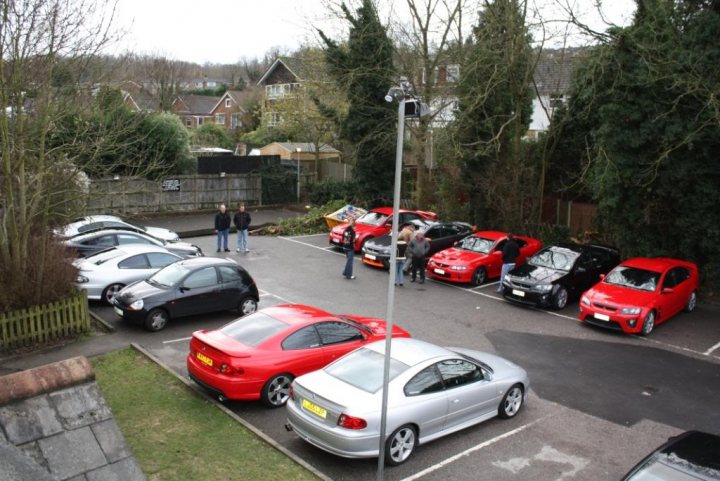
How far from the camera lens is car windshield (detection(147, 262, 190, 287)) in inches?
543

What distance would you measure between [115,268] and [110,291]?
1.85 feet

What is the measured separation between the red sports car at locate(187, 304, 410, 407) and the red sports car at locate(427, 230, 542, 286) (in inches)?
314

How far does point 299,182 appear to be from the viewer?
3434cm

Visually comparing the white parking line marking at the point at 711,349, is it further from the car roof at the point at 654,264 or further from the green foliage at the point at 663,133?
the green foliage at the point at 663,133

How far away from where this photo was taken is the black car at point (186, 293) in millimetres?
13367

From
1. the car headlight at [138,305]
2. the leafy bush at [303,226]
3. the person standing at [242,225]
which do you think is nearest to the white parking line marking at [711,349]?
the car headlight at [138,305]

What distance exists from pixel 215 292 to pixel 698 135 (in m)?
12.5

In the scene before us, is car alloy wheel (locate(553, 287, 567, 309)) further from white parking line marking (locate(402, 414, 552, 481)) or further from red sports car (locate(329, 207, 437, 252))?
red sports car (locate(329, 207, 437, 252))

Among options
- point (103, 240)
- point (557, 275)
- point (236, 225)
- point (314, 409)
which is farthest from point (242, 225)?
point (314, 409)

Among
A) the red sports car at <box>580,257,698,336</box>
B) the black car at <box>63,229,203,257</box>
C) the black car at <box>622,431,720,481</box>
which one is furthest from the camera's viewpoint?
the black car at <box>63,229,203,257</box>

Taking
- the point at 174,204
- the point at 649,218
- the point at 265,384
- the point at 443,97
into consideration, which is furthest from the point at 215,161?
the point at 265,384

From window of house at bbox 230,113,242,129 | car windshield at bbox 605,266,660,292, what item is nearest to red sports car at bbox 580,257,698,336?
car windshield at bbox 605,266,660,292

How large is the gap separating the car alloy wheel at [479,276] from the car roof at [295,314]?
8633mm

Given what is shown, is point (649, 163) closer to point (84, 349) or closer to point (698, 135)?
point (698, 135)
